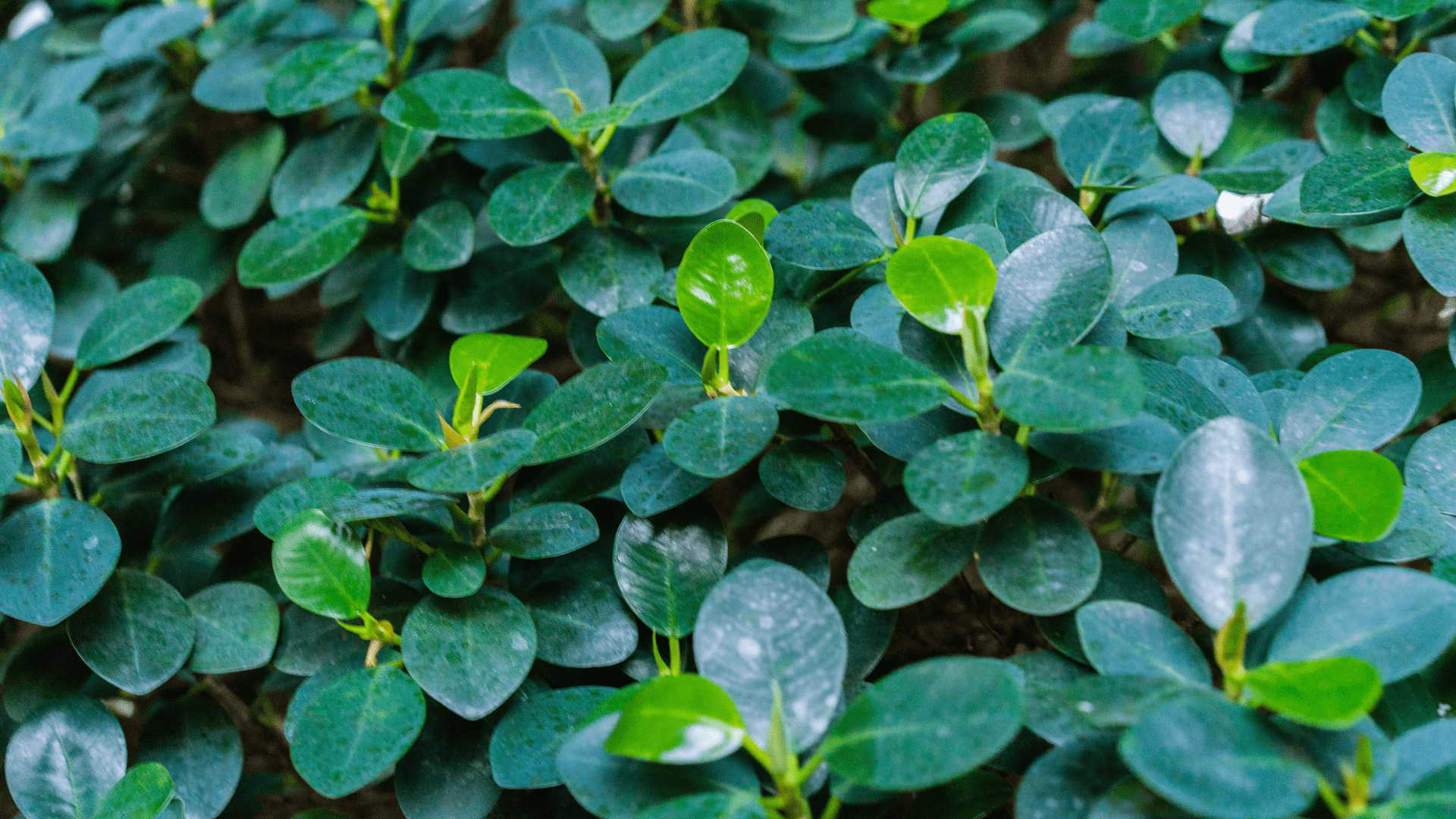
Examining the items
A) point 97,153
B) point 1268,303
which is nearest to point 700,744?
point 1268,303

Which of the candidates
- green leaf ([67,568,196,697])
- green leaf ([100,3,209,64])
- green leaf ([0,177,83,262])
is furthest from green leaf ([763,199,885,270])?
green leaf ([0,177,83,262])

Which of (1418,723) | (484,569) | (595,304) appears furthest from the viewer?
(595,304)

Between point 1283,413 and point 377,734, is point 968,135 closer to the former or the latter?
point 1283,413

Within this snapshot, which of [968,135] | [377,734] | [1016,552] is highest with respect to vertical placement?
[968,135]

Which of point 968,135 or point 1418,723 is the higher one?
point 968,135

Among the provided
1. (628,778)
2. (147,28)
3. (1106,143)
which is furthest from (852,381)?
(147,28)

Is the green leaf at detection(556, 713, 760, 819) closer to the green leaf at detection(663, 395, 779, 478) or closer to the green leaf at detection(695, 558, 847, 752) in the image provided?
the green leaf at detection(695, 558, 847, 752)

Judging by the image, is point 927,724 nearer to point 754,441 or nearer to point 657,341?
point 754,441
